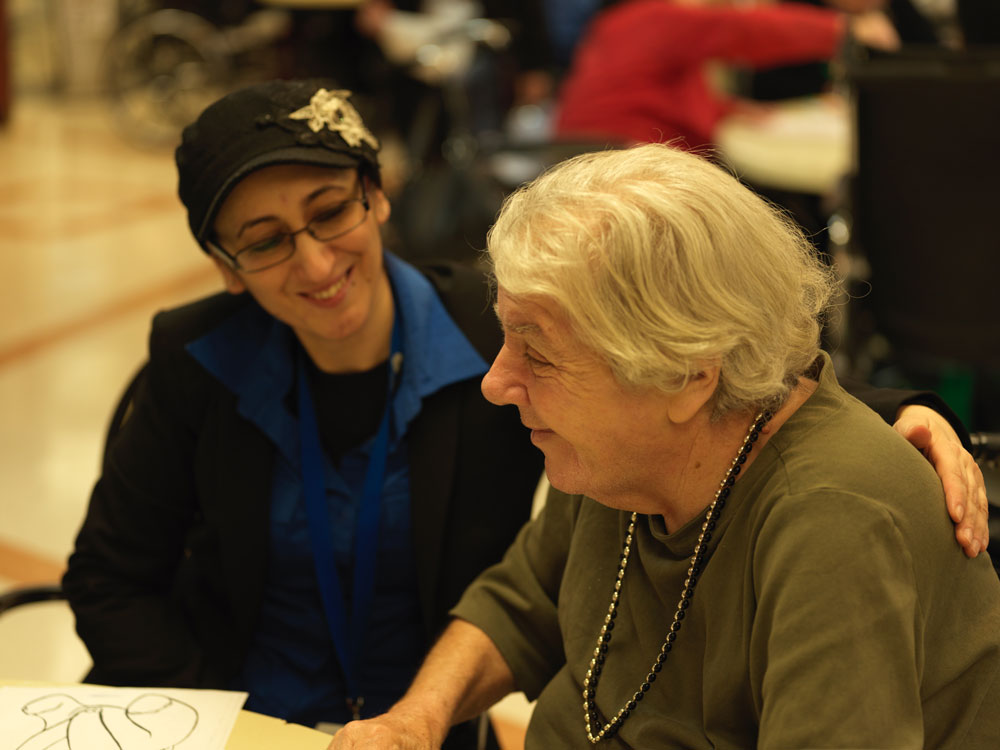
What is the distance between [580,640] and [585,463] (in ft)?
0.87

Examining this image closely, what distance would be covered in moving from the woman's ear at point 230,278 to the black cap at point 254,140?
0.20 feet

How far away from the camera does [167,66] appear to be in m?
8.80

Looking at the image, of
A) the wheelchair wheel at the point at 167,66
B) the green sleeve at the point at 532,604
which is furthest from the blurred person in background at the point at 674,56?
the wheelchair wheel at the point at 167,66

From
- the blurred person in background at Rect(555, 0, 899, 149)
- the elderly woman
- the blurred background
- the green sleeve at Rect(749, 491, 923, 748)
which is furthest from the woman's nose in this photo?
the blurred person in background at Rect(555, 0, 899, 149)

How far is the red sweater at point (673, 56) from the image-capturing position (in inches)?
162

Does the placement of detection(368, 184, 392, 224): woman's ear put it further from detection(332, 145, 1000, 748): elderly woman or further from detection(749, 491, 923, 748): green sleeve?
detection(749, 491, 923, 748): green sleeve

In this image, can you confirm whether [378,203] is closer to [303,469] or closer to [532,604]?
[303,469]

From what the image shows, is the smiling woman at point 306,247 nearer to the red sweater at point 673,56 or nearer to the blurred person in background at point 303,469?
the blurred person in background at point 303,469

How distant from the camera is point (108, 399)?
4.34 m

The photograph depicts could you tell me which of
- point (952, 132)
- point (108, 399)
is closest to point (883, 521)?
point (952, 132)

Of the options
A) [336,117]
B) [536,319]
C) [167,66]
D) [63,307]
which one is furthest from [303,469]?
[167,66]

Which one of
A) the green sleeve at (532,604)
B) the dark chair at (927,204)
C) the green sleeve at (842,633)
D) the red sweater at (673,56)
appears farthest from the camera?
the red sweater at (673,56)

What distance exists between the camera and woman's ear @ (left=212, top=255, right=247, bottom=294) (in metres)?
1.73

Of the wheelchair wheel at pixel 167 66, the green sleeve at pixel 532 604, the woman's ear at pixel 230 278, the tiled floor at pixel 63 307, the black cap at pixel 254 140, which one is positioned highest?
the black cap at pixel 254 140
